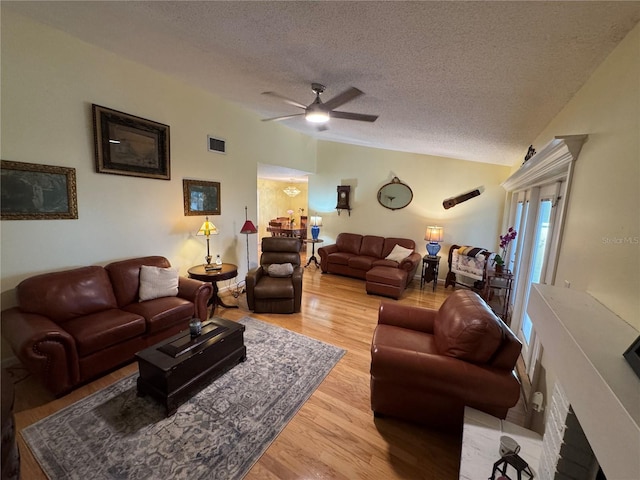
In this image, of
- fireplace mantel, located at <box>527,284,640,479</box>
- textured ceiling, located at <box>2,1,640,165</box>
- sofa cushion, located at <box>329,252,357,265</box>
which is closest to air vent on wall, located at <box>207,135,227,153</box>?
textured ceiling, located at <box>2,1,640,165</box>

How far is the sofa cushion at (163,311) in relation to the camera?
8.21 ft

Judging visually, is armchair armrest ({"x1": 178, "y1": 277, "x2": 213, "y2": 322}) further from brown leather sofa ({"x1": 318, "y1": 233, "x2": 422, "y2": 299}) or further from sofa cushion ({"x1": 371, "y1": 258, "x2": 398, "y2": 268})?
sofa cushion ({"x1": 371, "y1": 258, "x2": 398, "y2": 268})

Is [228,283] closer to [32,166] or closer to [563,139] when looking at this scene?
[32,166]

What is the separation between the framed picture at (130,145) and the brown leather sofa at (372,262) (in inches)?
135

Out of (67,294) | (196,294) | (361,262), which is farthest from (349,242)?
(67,294)

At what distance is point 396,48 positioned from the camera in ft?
5.01

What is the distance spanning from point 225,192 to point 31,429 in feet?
10.4

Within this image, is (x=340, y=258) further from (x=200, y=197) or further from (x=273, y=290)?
(x=200, y=197)

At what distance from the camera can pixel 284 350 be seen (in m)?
2.71

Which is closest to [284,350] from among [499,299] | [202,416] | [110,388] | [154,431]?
[202,416]

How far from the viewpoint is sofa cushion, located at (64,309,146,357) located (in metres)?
2.08

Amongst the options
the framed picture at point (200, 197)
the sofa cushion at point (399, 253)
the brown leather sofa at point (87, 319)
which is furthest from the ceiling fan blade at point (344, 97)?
the sofa cushion at point (399, 253)

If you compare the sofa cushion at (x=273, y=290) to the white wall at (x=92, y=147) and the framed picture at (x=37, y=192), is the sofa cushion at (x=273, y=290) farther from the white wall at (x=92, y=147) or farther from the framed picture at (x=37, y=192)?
the framed picture at (x=37, y=192)

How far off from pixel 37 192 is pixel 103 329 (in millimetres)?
1370
